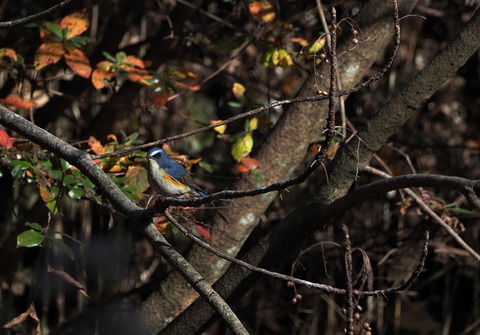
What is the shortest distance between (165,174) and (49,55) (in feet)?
2.58

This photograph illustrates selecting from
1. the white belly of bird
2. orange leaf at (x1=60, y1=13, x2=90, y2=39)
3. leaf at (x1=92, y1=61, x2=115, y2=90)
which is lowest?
the white belly of bird

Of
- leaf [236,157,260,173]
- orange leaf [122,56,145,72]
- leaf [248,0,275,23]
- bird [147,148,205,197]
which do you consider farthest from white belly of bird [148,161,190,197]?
leaf [248,0,275,23]

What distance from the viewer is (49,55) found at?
3.39m

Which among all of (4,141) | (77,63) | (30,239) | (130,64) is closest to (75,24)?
(77,63)

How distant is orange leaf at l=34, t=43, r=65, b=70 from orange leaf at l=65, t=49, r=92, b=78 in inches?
2.1

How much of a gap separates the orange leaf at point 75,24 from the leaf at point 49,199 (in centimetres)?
93

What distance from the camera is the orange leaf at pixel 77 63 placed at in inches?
135

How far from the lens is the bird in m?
3.24

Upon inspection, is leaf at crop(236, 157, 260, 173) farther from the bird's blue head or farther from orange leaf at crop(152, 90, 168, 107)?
orange leaf at crop(152, 90, 168, 107)

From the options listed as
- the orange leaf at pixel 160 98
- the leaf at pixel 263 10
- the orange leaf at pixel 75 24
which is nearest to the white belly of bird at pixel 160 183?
the orange leaf at pixel 160 98

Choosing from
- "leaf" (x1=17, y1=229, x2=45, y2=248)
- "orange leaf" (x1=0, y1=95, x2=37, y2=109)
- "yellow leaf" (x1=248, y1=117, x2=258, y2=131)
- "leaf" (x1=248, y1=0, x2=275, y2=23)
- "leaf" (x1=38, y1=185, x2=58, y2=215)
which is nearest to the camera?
"leaf" (x1=17, y1=229, x2=45, y2=248)

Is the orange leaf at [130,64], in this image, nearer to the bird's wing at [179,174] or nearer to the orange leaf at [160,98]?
the orange leaf at [160,98]

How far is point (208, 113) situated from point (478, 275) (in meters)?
2.41

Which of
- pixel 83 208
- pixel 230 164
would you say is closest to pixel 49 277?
pixel 83 208
